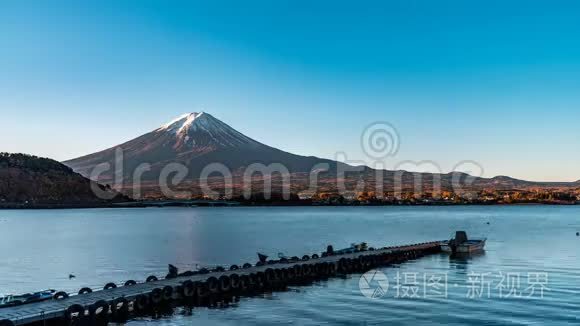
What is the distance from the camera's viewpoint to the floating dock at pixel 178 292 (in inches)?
855

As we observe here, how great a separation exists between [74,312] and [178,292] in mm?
6306

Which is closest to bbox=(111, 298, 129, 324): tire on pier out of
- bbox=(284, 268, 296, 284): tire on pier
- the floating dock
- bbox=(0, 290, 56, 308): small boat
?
the floating dock

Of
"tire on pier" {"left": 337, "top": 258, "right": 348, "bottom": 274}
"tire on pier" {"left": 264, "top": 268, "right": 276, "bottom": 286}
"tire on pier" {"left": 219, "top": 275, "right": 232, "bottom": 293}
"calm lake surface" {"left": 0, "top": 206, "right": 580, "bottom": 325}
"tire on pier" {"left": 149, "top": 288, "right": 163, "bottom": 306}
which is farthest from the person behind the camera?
"tire on pier" {"left": 337, "top": 258, "right": 348, "bottom": 274}

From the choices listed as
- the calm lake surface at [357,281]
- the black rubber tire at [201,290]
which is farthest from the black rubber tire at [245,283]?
the black rubber tire at [201,290]

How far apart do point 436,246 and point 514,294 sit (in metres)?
25.8

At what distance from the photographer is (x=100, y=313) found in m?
23.1

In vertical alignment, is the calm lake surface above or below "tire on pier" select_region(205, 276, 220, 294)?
below

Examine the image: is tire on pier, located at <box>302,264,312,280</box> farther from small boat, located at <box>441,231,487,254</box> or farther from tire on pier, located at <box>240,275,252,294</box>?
small boat, located at <box>441,231,487,254</box>

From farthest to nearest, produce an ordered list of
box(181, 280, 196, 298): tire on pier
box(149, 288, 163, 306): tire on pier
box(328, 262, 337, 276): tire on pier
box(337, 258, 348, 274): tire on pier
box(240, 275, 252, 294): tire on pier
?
box(337, 258, 348, 274): tire on pier, box(328, 262, 337, 276): tire on pier, box(240, 275, 252, 294): tire on pier, box(181, 280, 196, 298): tire on pier, box(149, 288, 163, 306): tire on pier

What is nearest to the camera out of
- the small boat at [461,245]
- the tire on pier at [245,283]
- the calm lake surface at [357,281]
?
the calm lake surface at [357,281]

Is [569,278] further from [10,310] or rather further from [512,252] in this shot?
[10,310]

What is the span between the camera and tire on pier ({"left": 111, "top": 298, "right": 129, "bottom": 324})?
24094mm

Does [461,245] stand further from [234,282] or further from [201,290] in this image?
[201,290]

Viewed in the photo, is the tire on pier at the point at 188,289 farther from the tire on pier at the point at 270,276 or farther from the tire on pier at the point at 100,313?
the tire on pier at the point at 270,276
